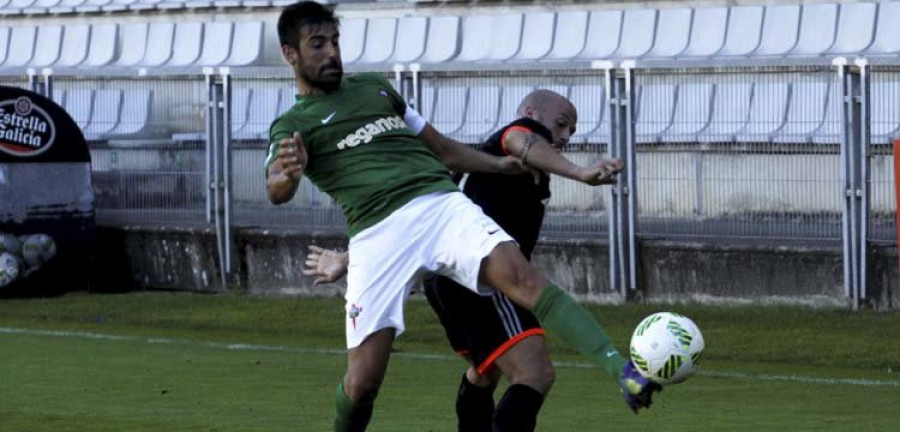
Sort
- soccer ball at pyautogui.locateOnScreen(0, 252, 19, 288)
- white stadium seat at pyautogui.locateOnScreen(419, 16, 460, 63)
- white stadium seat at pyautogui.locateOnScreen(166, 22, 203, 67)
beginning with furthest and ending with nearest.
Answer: white stadium seat at pyautogui.locateOnScreen(166, 22, 203, 67)
white stadium seat at pyautogui.locateOnScreen(419, 16, 460, 63)
soccer ball at pyautogui.locateOnScreen(0, 252, 19, 288)

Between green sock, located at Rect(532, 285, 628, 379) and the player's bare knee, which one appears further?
the player's bare knee

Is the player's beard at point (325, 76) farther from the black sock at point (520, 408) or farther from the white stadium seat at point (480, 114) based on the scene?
the white stadium seat at point (480, 114)

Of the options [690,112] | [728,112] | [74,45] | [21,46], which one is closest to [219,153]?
[690,112]

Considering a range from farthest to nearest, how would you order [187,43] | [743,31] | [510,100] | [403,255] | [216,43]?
1. [187,43]
2. [216,43]
3. [743,31]
4. [510,100]
5. [403,255]

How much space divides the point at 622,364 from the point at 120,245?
14.7m

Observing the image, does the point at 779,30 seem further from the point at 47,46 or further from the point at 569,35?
the point at 47,46

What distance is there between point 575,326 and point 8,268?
1356cm

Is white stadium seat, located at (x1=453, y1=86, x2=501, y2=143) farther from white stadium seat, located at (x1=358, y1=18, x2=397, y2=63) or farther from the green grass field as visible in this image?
white stadium seat, located at (x1=358, y1=18, x2=397, y2=63)

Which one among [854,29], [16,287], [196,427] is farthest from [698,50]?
[196,427]

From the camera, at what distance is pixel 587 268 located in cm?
1825

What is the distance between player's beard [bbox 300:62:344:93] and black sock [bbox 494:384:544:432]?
1.41 metres

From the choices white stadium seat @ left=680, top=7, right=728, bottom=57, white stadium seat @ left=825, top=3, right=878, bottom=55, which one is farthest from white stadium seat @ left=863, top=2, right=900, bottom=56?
white stadium seat @ left=680, top=7, right=728, bottom=57

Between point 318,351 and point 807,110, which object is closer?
point 318,351

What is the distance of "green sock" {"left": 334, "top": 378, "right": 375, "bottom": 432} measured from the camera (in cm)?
822
